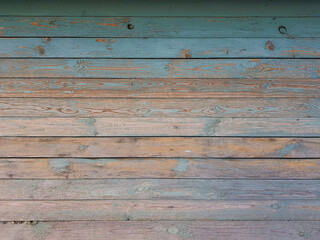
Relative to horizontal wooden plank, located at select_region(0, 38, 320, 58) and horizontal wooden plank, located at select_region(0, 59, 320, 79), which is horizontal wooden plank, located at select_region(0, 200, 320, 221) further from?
horizontal wooden plank, located at select_region(0, 38, 320, 58)

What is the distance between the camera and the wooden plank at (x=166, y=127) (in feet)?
4.92

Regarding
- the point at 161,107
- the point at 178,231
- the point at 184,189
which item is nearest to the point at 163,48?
the point at 161,107

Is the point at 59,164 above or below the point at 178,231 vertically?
above

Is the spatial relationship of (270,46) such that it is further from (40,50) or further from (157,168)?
(40,50)

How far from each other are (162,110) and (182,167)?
38 cm

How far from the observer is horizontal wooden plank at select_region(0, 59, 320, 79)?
1.49 metres

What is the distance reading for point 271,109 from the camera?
1.50 meters

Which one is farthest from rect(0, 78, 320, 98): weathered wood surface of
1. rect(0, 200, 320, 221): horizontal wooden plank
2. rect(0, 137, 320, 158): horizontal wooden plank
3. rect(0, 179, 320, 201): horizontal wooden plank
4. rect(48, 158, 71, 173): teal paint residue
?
rect(0, 200, 320, 221): horizontal wooden plank

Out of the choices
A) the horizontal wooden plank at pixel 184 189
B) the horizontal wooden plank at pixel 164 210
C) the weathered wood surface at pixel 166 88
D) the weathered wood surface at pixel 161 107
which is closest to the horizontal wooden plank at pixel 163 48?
the weathered wood surface at pixel 166 88

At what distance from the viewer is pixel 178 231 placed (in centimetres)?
154

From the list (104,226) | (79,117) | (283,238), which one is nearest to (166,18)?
(79,117)

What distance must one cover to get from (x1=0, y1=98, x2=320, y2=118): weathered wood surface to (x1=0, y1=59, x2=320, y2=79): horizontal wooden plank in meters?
0.15

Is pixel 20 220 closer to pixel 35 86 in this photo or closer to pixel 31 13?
pixel 35 86

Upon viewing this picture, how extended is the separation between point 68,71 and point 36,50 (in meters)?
0.23
